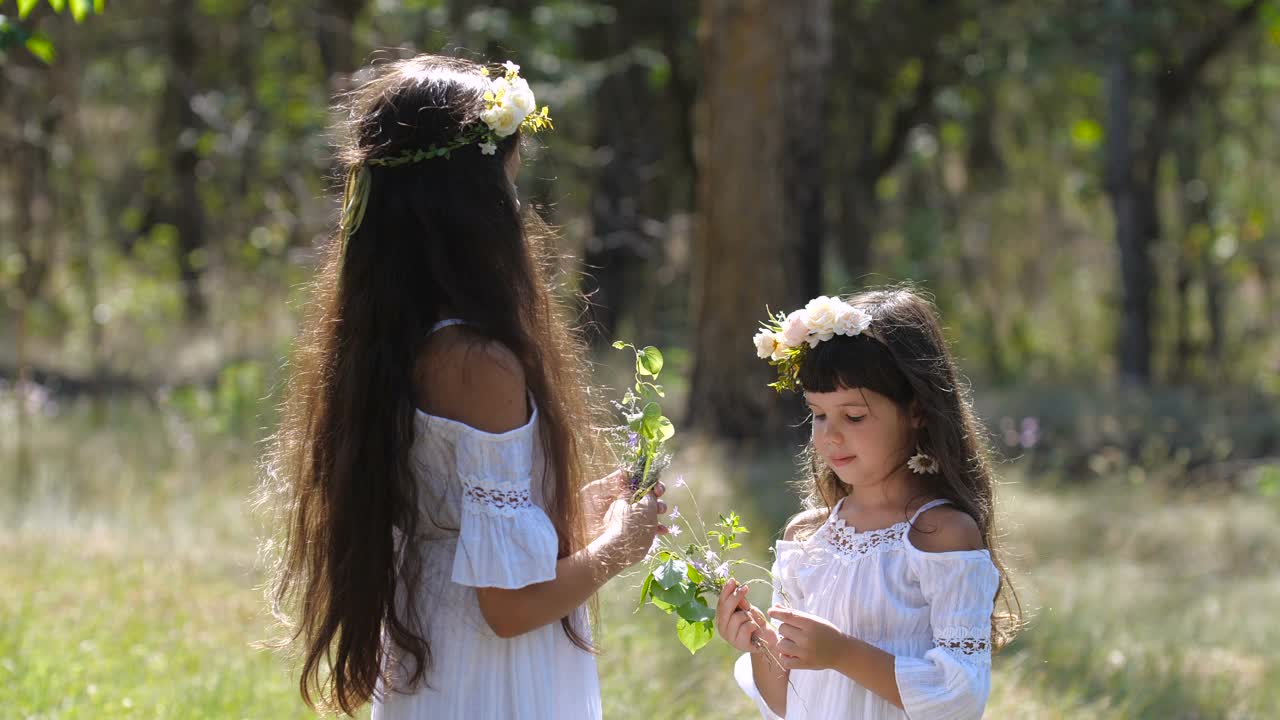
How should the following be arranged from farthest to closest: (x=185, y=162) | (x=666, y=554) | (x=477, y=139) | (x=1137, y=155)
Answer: (x=185, y=162)
(x=1137, y=155)
(x=666, y=554)
(x=477, y=139)

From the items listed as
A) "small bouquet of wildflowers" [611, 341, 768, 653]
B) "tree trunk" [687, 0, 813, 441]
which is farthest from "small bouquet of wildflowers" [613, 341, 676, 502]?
"tree trunk" [687, 0, 813, 441]

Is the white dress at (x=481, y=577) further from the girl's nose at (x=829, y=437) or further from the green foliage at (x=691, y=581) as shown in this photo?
the girl's nose at (x=829, y=437)

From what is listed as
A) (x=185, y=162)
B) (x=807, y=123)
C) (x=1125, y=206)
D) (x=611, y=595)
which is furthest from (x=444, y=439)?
(x=185, y=162)

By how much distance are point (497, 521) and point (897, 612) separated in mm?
A: 791

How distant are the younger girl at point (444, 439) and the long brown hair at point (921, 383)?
0.46 meters

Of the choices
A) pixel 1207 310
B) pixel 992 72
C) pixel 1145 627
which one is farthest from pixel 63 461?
pixel 1207 310

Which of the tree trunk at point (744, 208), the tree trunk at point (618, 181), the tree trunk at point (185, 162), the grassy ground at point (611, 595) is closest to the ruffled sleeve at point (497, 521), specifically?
the grassy ground at point (611, 595)

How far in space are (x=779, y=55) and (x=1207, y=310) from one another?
926 cm

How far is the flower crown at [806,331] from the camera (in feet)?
8.72

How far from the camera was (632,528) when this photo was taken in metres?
2.54

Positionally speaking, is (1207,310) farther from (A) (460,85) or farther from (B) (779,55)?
(A) (460,85)

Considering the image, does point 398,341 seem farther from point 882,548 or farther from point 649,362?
point 882,548

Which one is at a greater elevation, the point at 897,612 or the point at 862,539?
the point at 862,539

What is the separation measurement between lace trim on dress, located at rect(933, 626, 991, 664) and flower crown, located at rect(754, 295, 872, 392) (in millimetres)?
576
